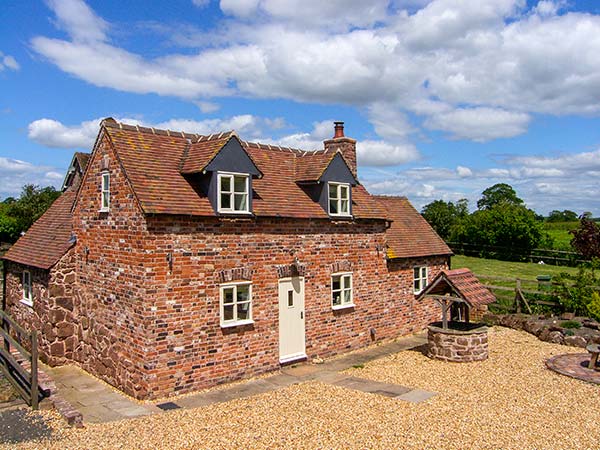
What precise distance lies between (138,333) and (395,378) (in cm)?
679

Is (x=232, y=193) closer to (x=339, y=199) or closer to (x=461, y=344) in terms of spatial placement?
(x=339, y=199)

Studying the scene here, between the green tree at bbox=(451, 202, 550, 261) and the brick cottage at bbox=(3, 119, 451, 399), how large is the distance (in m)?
28.6

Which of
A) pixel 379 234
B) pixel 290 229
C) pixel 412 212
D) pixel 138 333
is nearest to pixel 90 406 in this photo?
pixel 138 333

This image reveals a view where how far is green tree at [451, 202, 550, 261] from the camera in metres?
43.5

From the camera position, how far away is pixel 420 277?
20500mm

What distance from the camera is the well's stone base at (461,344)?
604 inches

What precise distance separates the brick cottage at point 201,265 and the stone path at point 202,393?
0.35 m

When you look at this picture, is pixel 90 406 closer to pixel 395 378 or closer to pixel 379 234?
pixel 395 378

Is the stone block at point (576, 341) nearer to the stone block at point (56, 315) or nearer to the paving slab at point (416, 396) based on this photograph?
the paving slab at point (416, 396)

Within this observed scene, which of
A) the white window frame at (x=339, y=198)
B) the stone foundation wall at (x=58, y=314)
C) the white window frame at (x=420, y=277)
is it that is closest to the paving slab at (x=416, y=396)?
the white window frame at (x=339, y=198)

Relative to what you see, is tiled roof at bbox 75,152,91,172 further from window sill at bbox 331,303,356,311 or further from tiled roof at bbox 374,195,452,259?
tiled roof at bbox 374,195,452,259

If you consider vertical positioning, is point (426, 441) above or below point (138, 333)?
below

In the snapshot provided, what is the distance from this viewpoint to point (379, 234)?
1845cm

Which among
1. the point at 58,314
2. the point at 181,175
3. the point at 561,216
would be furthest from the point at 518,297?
the point at 561,216
